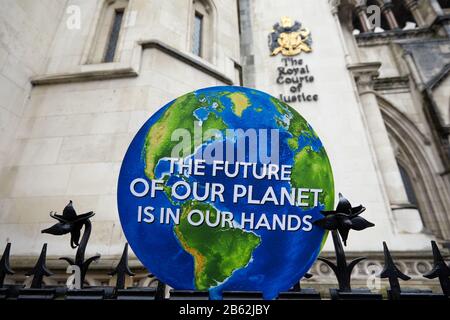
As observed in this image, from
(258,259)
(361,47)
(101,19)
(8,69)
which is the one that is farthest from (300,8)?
(258,259)

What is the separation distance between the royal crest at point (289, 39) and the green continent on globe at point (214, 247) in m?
7.34

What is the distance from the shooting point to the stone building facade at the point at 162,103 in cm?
384

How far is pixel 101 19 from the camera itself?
5738 millimetres

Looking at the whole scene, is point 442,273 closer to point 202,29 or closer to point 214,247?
point 214,247

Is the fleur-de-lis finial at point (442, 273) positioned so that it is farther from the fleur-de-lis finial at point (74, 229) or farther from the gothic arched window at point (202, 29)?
the gothic arched window at point (202, 29)

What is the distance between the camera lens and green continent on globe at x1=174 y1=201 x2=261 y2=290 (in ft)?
5.15

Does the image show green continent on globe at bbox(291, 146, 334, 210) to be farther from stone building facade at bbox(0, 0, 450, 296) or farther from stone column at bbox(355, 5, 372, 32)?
stone column at bbox(355, 5, 372, 32)

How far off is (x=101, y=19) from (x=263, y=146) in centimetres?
609

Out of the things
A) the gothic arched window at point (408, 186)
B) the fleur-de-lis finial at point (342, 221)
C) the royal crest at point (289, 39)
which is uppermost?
the royal crest at point (289, 39)

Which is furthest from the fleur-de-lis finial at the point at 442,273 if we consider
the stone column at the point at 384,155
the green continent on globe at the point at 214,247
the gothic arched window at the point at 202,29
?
the gothic arched window at the point at 202,29

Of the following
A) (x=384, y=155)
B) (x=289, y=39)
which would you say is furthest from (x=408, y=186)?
(x=289, y=39)

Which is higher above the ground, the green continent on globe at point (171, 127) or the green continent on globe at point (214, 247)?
the green continent on globe at point (171, 127)

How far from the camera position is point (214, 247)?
1.61m

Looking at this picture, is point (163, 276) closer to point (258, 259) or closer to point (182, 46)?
point (258, 259)
